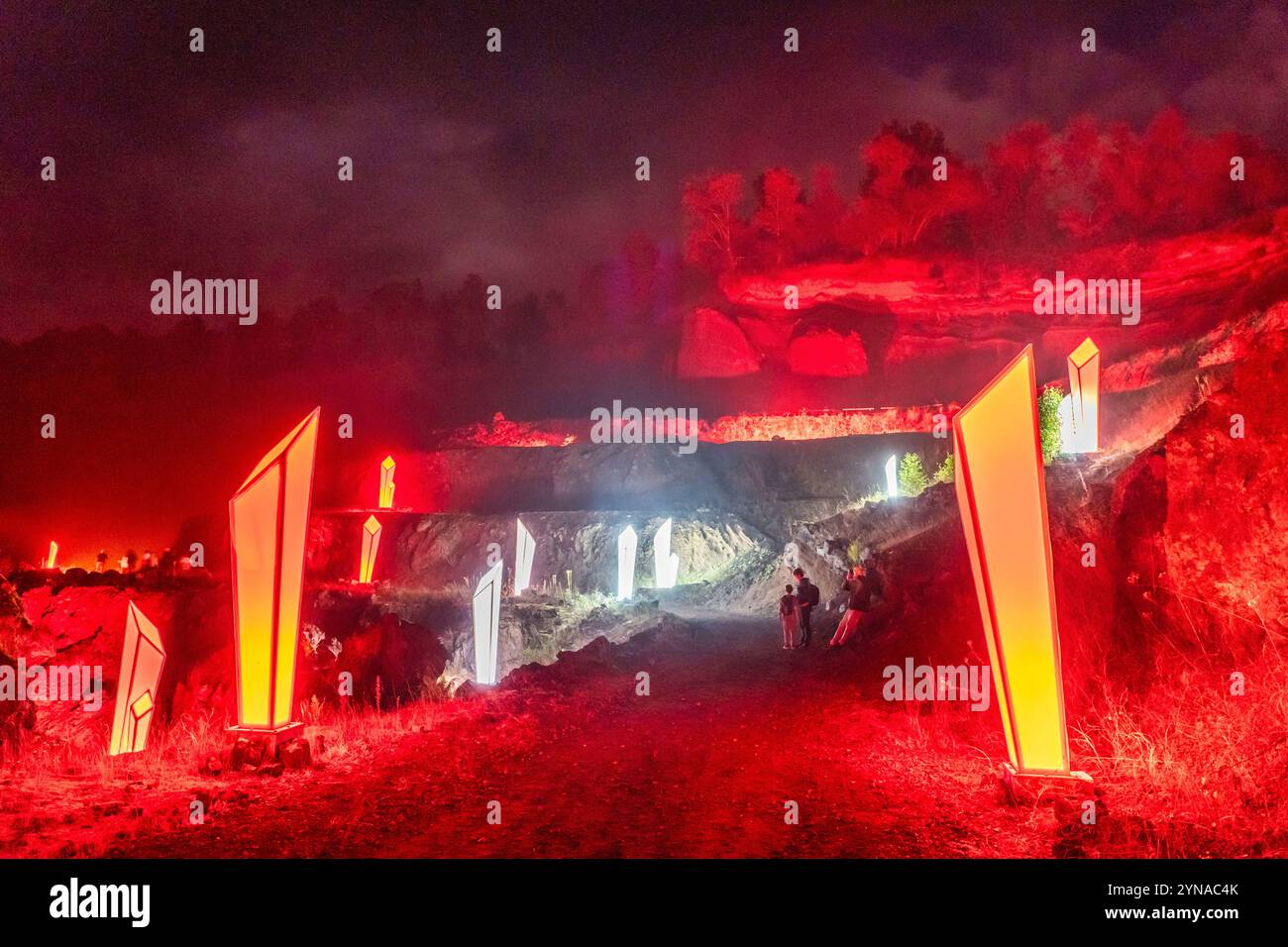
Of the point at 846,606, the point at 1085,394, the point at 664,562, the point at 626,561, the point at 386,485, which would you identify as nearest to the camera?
the point at 846,606

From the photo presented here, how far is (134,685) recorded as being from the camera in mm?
10414

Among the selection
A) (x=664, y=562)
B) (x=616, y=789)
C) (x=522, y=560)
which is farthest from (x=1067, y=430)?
(x=616, y=789)

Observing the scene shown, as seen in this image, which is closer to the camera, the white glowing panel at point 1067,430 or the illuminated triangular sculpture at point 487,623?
the illuminated triangular sculpture at point 487,623

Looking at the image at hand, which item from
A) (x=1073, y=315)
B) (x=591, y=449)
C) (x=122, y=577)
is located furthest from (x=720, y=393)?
(x=122, y=577)

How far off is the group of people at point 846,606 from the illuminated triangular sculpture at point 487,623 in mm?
5029

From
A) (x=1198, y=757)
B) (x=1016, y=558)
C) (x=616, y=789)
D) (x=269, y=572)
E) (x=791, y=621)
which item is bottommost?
(x=616, y=789)

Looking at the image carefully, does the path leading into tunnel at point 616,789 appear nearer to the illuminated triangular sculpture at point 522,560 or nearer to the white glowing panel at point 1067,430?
the white glowing panel at point 1067,430

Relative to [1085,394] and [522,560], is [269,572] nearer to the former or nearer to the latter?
[522,560]

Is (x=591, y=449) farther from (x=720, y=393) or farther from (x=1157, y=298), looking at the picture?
(x=1157, y=298)

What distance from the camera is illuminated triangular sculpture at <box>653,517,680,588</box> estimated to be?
2534 cm

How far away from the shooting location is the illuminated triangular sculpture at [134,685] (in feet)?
34.0

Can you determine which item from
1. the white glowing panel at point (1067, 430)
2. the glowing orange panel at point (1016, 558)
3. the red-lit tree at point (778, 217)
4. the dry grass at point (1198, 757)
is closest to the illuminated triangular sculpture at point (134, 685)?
the glowing orange panel at point (1016, 558)

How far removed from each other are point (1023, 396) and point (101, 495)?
146ft

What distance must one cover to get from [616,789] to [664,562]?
17659mm
